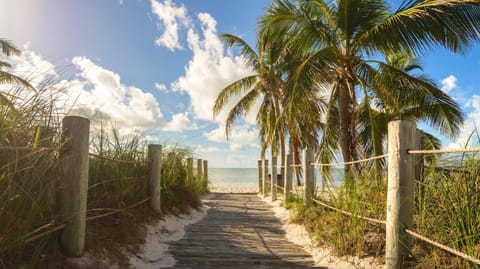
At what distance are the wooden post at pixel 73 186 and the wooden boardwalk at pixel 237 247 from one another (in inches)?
40.6

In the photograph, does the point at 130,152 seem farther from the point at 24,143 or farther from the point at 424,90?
the point at 424,90

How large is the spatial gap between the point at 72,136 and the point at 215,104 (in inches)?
407

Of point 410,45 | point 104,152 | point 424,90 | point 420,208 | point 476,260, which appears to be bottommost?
point 476,260

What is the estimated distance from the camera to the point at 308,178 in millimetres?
5211

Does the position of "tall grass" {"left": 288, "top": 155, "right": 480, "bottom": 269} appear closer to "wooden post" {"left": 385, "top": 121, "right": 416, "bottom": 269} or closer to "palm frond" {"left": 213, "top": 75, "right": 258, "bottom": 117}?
"wooden post" {"left": 385, "top": 121, "right": 416, "bottom": 269}

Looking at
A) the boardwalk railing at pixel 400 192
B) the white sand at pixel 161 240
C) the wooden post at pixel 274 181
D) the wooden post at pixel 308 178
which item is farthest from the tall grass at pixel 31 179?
the wooden post at pixel 274 181

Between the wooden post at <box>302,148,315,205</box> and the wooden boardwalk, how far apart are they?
2.12 feet

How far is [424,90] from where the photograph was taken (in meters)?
6.19

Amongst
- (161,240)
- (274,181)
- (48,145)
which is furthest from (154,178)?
(274,181)

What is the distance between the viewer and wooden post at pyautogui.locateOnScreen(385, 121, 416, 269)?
2.57 m

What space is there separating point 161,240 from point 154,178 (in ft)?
3.17

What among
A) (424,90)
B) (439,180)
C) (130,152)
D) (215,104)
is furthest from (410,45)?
(215,104)

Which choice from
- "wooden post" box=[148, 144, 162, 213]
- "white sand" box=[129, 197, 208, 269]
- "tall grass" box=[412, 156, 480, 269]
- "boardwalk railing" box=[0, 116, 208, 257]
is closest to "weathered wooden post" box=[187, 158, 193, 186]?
"white sand" box=[129, 197, 208, 269]

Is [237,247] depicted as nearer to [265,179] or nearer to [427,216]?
[427,216]
